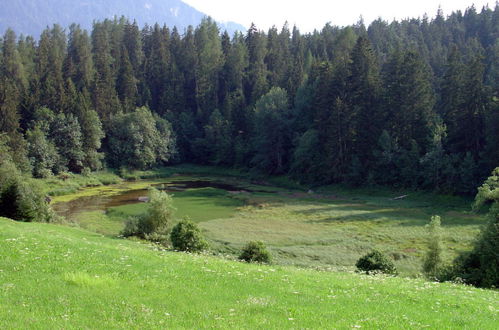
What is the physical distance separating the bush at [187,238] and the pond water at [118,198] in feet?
62.3

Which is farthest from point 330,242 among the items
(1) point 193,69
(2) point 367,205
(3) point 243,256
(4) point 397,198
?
(1) point 193,69

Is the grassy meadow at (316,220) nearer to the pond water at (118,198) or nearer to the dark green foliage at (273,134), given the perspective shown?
the pond water at (118,198)

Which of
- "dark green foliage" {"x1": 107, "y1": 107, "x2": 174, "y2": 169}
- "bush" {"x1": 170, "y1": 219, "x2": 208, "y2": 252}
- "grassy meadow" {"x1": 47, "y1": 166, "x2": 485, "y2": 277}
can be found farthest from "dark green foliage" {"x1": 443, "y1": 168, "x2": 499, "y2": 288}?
"dark green foliage" {"x1": 107, "y1": 107, "x2": 174, "y2": 169}

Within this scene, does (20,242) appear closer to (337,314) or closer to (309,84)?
(337,314)

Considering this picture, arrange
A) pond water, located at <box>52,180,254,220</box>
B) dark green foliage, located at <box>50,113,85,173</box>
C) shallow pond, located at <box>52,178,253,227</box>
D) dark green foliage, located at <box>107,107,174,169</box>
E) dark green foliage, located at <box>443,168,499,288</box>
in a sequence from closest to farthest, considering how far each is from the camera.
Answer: dark green foliage, located at <box>443,168,499,288</box>
shallow pond, located at <box>52,178,253,227</box>
pond water, located at <box>52,180,254,220</box>
dark green foliage, located at <box>50,113,85,173</box>
dark green foliage, located at <box>107,107,174,169</box>

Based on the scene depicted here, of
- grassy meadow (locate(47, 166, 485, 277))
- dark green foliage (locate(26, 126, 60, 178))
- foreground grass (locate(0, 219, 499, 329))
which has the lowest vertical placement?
grassy meadow (locate(47, 166, 485, 277))

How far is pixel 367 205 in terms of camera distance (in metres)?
68.1

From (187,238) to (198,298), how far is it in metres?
19.0

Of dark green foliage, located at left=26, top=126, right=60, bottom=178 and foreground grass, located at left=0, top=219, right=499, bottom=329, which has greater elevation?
dark green foliage, located at left=26, top=126, right=60, bottom=178

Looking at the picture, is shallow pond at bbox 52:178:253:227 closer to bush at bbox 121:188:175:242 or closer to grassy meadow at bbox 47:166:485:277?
grassy meadow at bbox 47:166:485:277

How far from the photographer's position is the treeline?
76.1 m

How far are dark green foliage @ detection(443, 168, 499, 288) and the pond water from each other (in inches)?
1321

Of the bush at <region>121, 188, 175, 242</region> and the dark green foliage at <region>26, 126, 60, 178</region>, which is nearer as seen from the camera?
the bush at <region>121, 188, 175, 242</region>

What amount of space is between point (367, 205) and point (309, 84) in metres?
42.7
